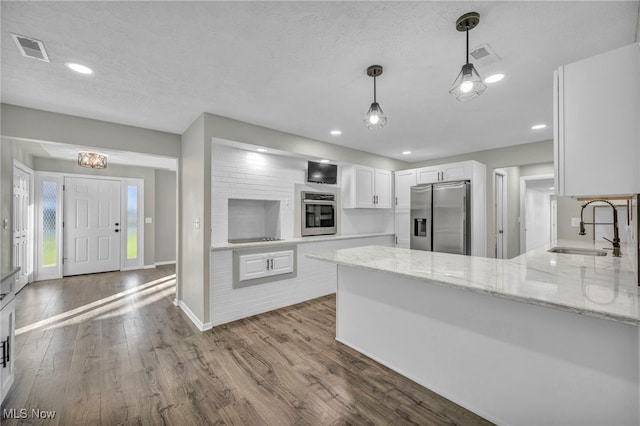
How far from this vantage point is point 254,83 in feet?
7.64

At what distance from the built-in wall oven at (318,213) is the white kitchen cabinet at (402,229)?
148 centimetres

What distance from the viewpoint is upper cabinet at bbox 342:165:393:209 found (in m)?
4.67

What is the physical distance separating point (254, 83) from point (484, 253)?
437 centimetres

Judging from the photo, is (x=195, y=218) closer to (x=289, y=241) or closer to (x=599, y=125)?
(x=289, y=241)

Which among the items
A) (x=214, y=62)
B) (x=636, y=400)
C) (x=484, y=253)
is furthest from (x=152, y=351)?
(x=484, y=253)

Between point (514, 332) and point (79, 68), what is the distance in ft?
11.5

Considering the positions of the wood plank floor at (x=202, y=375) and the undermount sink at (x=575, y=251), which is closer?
the wood plank floor at (x=202, y=375)

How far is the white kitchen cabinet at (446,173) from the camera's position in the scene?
14.0ft

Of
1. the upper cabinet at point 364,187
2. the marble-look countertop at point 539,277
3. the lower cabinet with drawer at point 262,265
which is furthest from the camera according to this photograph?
the upper cabinet at point 364,187

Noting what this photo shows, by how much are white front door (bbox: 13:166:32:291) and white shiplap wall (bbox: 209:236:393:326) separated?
358cm

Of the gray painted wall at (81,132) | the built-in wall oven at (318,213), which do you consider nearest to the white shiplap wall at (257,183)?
the built-in wall oven at (318,213)

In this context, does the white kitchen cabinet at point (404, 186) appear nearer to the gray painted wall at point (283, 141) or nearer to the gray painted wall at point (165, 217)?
the gray painted wall at point (283, 141)

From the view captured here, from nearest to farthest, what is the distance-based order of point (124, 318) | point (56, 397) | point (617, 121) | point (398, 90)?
point (617, 121), point (56, 397), point (398, 90), point (124, 318)

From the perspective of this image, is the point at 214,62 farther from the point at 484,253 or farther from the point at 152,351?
the point at 484,253
